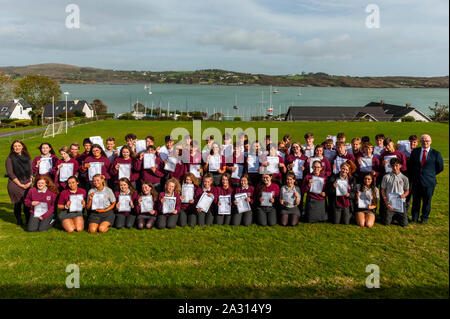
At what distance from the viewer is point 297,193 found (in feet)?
24.3

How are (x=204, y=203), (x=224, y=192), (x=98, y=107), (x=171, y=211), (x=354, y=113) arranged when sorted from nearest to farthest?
(x=171, y=211) < (x=204, y=203) < (x=224, y=192) < (x=354, y=113) < (x=98, y=107)

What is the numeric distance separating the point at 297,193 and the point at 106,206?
466 cm

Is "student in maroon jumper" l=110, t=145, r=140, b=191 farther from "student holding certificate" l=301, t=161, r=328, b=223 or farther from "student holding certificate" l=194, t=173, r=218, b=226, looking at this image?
"student holding certificate" l=301, t=161, r=328, b=223

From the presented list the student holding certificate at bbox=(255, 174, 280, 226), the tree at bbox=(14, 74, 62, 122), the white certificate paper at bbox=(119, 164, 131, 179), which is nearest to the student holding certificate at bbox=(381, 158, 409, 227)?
the student holding certificate at bbox=(255, 174, 280, 226)

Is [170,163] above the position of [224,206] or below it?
above

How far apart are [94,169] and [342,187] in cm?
626

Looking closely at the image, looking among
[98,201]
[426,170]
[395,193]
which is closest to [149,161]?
[98,201]

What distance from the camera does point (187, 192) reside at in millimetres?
7449

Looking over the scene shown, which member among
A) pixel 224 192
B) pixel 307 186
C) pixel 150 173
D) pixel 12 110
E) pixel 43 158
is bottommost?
pixel 224 192

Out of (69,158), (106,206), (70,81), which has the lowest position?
(106,206)

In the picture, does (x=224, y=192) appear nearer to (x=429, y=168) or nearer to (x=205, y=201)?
(x=205, y=201)

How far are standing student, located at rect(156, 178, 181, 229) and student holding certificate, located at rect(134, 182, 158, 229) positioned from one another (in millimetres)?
168
